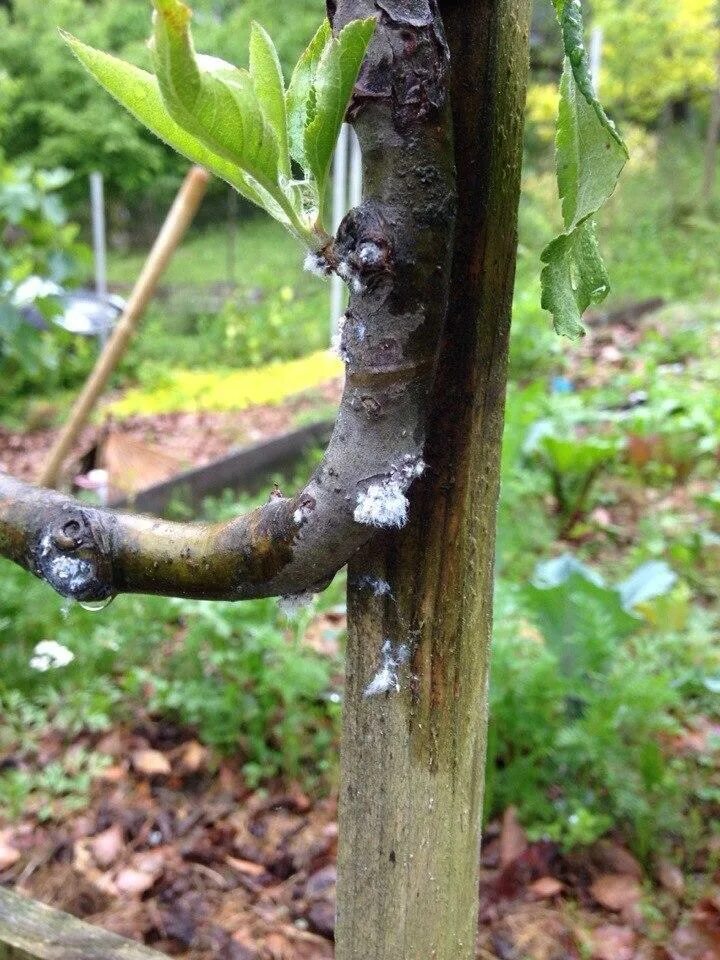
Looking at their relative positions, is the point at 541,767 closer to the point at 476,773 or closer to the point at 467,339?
the point at 476,773

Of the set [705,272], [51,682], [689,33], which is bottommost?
[51,682]

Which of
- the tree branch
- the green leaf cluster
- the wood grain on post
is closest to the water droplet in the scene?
the tree branch

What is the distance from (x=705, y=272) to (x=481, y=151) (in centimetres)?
758

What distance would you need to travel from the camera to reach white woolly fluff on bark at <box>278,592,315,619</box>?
50 cm

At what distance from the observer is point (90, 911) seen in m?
1.29

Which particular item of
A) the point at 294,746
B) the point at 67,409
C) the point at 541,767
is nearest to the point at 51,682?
the point at 294,746

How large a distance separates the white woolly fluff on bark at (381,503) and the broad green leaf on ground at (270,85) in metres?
0.16

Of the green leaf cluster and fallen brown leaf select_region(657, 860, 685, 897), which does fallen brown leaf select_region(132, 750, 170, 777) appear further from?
the green leaf cluster

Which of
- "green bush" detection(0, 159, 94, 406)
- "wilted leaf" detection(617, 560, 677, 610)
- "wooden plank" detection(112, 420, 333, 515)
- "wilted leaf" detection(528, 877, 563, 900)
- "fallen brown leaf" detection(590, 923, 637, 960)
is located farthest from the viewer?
"green bush" detection(0, 159, 94, 406)

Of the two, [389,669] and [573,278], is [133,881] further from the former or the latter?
[573,278]

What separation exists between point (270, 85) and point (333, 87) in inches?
1.6

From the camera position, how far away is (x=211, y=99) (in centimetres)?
35

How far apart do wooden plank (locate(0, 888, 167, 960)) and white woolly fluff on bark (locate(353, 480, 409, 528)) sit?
0.46 m

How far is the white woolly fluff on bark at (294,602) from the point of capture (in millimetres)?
497
